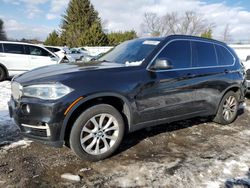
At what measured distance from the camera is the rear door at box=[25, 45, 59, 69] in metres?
10.4

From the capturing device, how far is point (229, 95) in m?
5.27

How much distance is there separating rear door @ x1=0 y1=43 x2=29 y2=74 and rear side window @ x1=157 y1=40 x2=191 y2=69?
776 cm

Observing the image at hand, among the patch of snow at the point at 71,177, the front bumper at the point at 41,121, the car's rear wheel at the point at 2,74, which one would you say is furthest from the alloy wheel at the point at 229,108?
the car's rear wheel at the point at 2,74

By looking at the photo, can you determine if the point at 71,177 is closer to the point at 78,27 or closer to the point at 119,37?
the point at 119,37

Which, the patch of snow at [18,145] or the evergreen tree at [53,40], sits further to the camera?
the evergreen tree at [53,40]

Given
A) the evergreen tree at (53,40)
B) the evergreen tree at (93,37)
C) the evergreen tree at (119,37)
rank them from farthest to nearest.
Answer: the evergreen tree at (53,40), the evergreen tree at (119,37), the evergreen tree at (93,37)

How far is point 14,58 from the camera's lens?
32.9 feet

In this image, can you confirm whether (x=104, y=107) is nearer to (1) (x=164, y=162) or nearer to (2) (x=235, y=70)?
(1) (x=164, y=162)

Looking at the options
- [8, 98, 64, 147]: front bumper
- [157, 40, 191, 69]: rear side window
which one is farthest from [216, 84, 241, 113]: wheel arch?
[8, 98, 64, 147]: front bumper

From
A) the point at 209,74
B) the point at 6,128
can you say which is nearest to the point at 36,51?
the point at 6,128

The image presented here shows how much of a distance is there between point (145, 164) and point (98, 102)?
1.07 m

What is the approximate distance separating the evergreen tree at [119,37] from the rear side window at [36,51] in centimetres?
3517

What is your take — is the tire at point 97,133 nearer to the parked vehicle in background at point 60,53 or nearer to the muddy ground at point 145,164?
the muddy ground at point 145,164

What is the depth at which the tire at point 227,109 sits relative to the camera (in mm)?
5205
